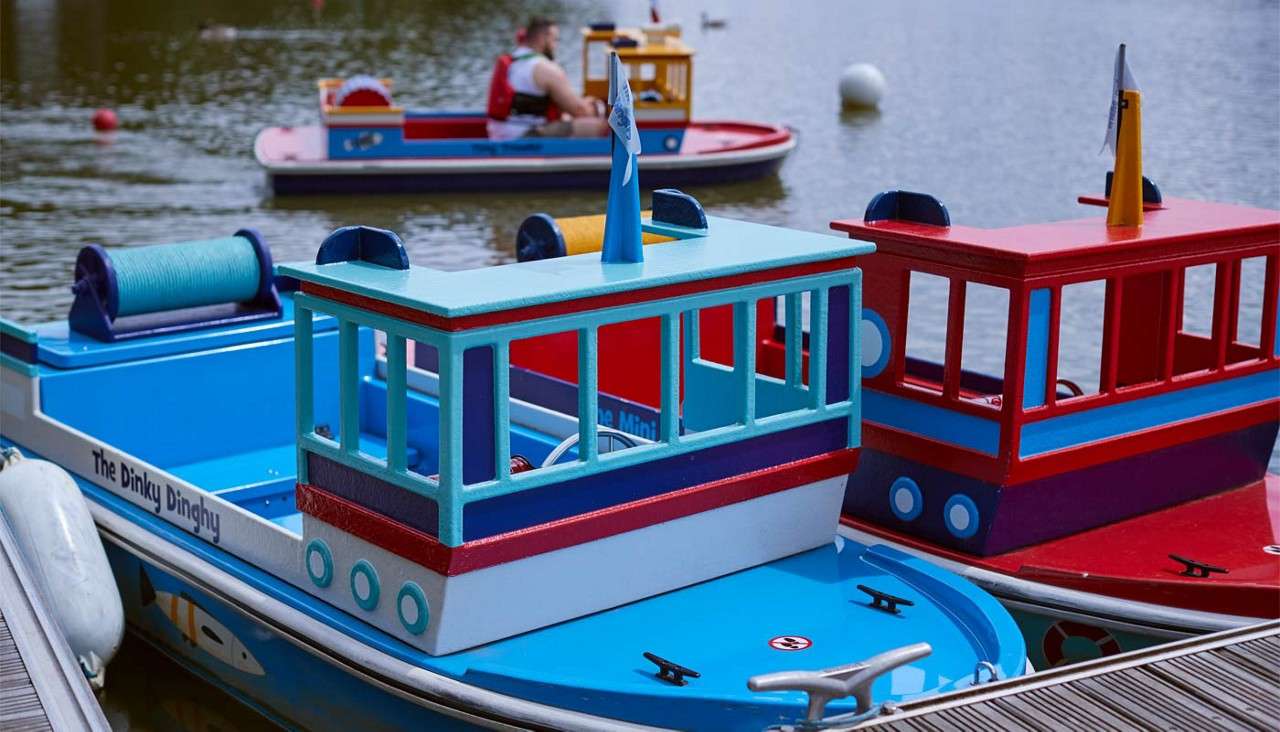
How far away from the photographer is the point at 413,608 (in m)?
5.35

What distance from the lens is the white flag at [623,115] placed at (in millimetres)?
5535

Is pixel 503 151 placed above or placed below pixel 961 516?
above

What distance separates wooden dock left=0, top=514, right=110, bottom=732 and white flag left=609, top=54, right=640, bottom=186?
2532 millimetres

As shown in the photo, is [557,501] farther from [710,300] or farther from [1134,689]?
[1134,689]

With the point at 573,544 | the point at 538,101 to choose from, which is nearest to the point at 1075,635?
the point at 573,544

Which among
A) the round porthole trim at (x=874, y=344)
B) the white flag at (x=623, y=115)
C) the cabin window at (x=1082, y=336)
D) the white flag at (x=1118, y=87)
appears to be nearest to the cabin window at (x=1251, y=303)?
the cabin window at (x=1082, y=336)

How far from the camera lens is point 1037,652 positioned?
633cm

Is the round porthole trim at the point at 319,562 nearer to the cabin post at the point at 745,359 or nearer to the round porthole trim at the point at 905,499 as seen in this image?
the cabin post at the point at 745,359

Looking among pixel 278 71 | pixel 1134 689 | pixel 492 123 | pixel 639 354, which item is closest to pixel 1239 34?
pixel 278 71

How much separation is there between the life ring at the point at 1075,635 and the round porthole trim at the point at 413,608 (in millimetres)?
2459

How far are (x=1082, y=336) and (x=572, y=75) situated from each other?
18.9m

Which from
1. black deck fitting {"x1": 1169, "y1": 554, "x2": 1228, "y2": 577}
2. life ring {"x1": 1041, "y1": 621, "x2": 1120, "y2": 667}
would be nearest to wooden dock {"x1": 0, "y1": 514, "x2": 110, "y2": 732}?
life ring {"x1": 1041, "y1": 621, "x2": 1120, "y2": 667}

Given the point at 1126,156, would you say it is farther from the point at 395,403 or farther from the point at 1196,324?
the point at 1196,324

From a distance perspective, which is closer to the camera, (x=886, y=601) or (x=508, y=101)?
(x=886, y=601)
